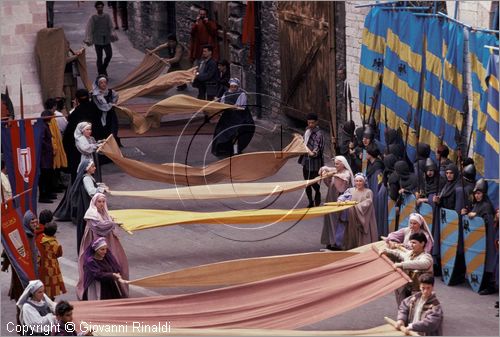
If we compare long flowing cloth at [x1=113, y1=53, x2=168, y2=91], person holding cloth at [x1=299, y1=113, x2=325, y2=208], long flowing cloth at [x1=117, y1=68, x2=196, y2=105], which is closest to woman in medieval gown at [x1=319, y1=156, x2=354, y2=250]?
person holding cloth at [x1=299, y1=113, x2=325, y2=208]

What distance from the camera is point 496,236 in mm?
16500

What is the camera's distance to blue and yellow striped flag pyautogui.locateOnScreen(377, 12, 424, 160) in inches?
771

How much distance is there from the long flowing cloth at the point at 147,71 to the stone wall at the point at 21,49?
2.27 metres

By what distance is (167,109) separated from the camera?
75.1 feet

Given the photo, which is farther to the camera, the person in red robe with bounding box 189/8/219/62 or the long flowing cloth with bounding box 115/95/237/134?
the person in red robe with bounding box 189/8/219/62

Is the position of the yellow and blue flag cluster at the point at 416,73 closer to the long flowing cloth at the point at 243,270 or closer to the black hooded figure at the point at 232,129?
the black hooded figure at the point at 232,129

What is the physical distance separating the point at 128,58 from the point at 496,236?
18883 millimetres

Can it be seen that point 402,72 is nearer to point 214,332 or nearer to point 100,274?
point 100,274

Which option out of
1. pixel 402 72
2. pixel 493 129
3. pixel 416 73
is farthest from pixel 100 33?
pixel 493 129

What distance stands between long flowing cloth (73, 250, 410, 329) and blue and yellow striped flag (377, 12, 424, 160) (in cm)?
493

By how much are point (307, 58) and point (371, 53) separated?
3.35 metres

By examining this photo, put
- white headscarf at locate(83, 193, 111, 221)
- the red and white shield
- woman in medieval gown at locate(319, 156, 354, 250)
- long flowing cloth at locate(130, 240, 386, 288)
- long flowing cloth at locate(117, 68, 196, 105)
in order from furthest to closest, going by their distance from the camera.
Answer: long flowing cloth at locate(117, 68, 196, 105) < woman in medieval gown at locate(319, 156, 354, 250) < the red and white shield < white headscarf at locate(83, 193, 111, 221) < long flowing cloth at locate(130, 240, 386, 288)

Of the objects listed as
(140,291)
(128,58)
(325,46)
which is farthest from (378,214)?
(128,58)

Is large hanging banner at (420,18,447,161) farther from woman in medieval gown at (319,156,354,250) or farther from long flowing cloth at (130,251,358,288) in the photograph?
long flowing cloth at (130,251,358,288)
